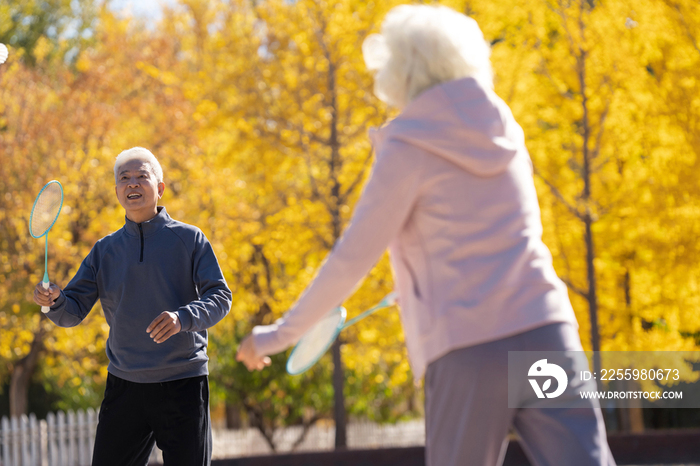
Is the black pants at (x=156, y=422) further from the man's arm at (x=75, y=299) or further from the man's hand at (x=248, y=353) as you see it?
the man's hand at (x=248, y=353)

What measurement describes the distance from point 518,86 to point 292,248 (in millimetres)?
3719

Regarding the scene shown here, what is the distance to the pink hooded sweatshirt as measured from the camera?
168cm

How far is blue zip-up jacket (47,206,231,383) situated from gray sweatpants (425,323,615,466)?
51.4 inches

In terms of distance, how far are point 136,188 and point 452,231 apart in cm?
168

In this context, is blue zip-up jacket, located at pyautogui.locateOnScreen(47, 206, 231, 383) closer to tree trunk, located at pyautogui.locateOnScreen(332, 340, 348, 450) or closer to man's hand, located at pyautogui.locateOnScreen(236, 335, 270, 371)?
man's hand, located at pyautogui.locateOnScreen(236, 335, 270, 371)

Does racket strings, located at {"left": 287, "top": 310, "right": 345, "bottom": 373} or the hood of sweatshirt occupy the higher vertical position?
the hood of sweatshirt

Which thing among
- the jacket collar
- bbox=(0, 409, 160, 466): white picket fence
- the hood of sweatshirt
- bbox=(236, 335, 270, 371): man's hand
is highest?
the hood of sweatshirt

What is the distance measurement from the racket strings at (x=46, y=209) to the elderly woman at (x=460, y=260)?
2004mm

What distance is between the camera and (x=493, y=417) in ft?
5.53

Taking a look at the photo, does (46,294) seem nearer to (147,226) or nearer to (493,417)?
(147,226)

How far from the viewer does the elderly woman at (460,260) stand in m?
1.68

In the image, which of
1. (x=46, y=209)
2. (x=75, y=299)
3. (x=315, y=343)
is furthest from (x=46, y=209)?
(x=315, y=343)

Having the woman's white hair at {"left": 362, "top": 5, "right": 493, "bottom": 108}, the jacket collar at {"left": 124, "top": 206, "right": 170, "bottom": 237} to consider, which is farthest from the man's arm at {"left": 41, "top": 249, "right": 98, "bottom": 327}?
the woman's white hair at {"left": 362, "top": 5, "right": 493, "bottom": 108}

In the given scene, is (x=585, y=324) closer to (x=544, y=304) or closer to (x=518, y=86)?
(x=518, y=86)
